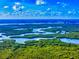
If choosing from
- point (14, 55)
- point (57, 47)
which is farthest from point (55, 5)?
point (14, 55)

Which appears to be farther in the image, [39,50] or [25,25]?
[25,25]

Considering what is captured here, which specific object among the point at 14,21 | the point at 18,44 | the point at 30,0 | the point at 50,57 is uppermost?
the point at 30,0

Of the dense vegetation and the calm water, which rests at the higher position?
the calm water

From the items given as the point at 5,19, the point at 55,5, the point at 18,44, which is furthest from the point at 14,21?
the point at 55,5

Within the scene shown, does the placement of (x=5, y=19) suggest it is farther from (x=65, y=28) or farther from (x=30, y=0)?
(x=65, y=28)

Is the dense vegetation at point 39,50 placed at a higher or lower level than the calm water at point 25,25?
lower

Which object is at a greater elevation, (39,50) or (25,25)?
(25,25)

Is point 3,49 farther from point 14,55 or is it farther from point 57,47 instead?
point 57,47

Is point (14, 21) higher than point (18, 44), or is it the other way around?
point (14, 21)
